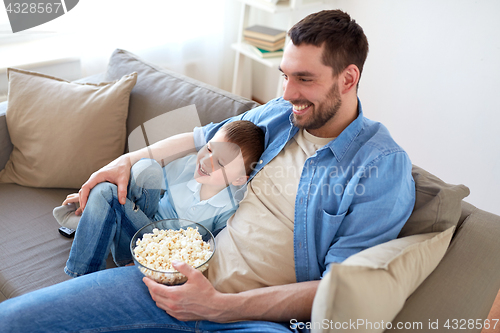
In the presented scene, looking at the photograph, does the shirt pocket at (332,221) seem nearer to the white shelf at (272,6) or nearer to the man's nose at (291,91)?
the man's nose at (291,91)

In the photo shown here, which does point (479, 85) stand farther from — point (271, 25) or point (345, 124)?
point (271, 25)

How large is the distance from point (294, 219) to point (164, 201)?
1.67ft

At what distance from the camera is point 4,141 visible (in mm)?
1734

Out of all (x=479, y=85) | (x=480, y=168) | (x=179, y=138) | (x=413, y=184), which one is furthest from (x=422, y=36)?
(x=179, y=138)

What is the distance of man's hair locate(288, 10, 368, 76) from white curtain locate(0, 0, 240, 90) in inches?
63.8

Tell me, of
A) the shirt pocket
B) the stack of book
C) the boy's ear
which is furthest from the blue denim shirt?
the stack of book

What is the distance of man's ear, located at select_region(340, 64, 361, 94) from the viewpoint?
49.1 inches

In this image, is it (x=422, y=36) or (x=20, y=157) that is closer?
(x=20, y=157)

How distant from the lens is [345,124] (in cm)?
131

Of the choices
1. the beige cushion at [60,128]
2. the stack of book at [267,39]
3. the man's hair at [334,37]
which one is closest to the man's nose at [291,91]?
the man's hair at [334,37]

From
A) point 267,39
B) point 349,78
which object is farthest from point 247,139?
point 267,39

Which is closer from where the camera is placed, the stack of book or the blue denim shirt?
the blue denim shirt

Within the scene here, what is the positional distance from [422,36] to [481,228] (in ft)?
4.89

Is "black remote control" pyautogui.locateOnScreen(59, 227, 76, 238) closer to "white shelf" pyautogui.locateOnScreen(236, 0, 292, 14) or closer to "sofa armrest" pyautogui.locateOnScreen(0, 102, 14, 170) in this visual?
"sofa armrest" pyautogui.locateOnScreen(0, 102, 14, 170)
